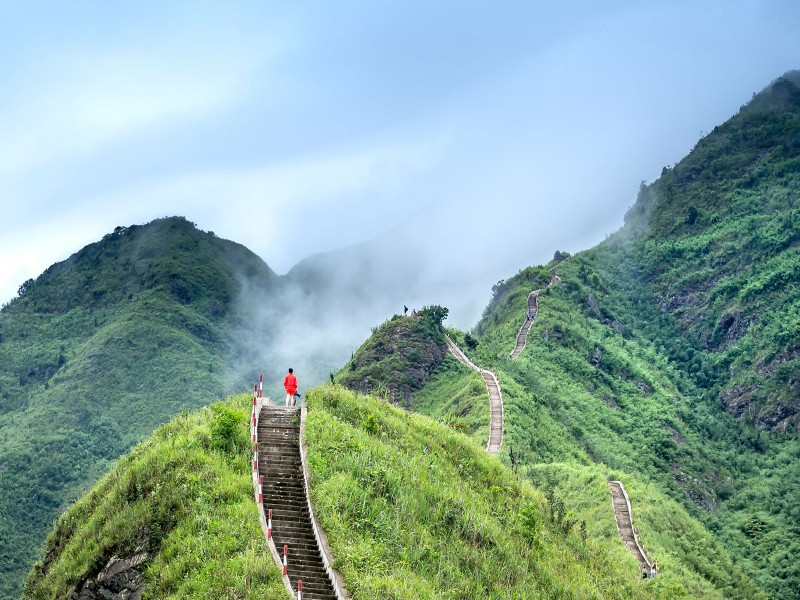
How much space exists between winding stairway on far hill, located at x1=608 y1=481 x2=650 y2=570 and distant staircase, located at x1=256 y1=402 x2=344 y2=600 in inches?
872

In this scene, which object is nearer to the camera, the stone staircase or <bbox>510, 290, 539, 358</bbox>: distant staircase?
the stone staircase

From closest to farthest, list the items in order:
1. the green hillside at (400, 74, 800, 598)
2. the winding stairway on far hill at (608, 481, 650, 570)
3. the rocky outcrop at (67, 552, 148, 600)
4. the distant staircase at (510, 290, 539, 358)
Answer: the rocky outcrop at (67, 552, 148, 600), the winding stairway on far hill at (608, 481, 650, 570), the green hillside at (400, 74, 800, 598), the distant staircase at (510, 290, 539, 358)

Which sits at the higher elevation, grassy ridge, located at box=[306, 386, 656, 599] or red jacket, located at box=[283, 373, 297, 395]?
red jacket, located at box=[283, 373, 297, 395]

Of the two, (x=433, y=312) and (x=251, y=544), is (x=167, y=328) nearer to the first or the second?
(x=433, y=312)

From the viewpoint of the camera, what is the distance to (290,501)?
1010 inches

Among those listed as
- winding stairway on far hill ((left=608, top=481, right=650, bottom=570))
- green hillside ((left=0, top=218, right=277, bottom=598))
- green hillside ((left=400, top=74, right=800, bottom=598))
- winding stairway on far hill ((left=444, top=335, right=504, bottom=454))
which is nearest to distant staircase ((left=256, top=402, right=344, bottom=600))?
winding stairway on far hill ((left=608, top=481, right=650, bottom=570))

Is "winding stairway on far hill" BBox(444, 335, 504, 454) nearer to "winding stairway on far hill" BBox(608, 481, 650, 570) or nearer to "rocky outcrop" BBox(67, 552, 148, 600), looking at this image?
"winding stairway on far hill" BBox(608, 481, 650, 570)

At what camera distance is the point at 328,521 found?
960 inches

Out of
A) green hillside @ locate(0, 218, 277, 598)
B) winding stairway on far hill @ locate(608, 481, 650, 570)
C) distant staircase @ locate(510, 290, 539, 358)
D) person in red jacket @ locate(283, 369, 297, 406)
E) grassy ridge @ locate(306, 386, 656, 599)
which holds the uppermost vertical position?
green hillside @ locate(0, 218, 277, 598)

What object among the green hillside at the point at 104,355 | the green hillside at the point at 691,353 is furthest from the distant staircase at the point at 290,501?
the green hillside at the point at 104,355

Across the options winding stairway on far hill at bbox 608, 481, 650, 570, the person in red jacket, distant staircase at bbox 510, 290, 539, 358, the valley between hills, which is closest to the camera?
the valley between hills

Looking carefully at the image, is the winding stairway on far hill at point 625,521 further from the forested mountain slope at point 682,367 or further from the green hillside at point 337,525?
the green hillside at point 337,525

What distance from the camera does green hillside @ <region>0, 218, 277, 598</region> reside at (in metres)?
94.9

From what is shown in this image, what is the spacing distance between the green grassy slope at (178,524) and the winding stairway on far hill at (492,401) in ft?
105
